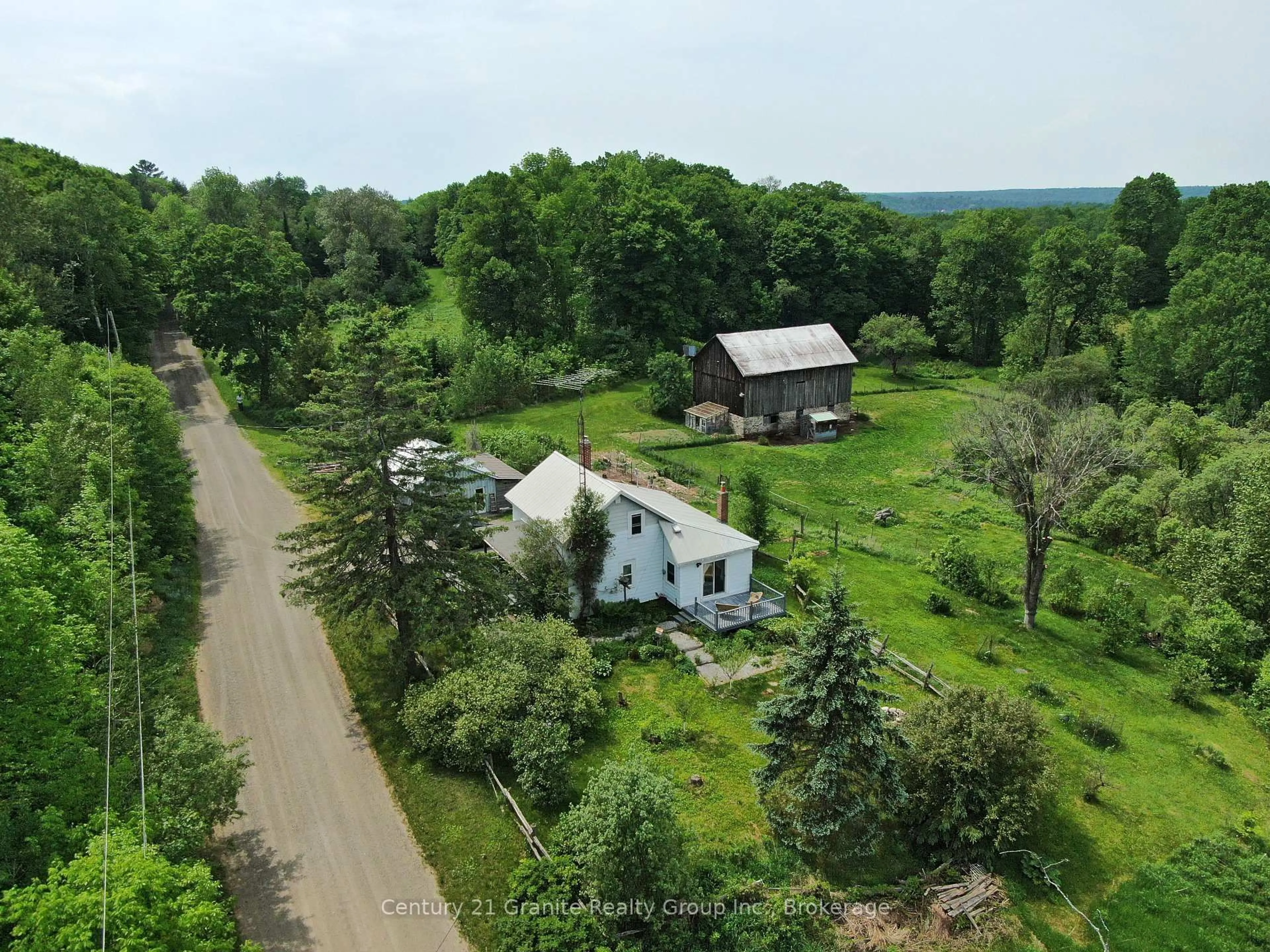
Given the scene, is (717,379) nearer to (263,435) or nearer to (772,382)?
(772,382)

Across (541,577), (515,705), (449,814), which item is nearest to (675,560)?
(541,577)

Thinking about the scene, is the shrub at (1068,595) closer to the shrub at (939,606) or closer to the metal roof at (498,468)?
the shrub at (939,606)

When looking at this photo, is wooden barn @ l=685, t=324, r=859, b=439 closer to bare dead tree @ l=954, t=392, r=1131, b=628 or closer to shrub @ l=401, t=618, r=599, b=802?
bare dead tree @ l=954, t=392, r=1131, b=628

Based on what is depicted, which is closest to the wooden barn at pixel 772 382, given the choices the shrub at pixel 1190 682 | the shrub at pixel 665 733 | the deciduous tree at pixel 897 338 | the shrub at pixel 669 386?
the shrub at pixel 669 386

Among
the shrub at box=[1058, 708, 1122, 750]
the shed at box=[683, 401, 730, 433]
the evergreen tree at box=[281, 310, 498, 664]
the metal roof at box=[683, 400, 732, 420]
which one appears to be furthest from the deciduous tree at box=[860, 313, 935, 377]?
the evergreen tree at box=[281, 310, 498, 664]

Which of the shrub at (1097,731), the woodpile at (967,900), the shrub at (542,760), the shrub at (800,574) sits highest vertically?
the shrub at (800,574)

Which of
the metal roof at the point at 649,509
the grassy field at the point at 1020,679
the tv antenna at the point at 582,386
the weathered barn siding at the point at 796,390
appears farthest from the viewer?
the weathered barn siding at the point at 796,390
